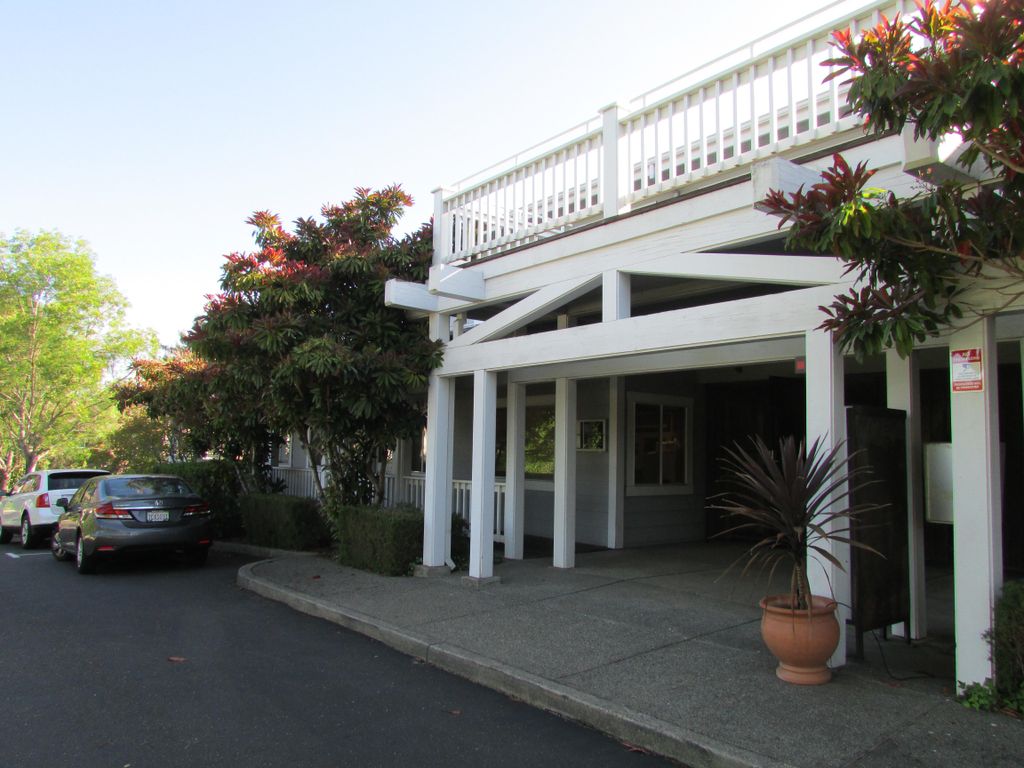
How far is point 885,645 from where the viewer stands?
5.98 m

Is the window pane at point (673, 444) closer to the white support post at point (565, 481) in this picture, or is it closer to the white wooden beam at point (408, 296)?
the white support post at point (565, 481)

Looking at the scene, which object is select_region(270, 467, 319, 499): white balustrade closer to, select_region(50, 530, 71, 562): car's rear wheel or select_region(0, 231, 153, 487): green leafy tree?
select_region(50, 530, 71, 562): car's rear wheel

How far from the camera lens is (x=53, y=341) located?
977 inches

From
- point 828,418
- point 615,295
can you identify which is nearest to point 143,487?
point 615,295

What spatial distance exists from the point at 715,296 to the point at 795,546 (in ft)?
16.0

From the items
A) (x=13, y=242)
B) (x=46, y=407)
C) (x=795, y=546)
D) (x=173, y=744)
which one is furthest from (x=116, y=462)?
(x=795, y=546)

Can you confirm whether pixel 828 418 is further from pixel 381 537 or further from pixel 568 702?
pixel 381 537

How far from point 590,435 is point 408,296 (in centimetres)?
418

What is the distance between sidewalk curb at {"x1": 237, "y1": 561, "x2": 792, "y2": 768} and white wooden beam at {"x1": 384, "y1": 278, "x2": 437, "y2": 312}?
11.5 ft

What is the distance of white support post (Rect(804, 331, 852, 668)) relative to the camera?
517 centimetres

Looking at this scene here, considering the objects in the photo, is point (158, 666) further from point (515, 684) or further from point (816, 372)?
point (816, 372)

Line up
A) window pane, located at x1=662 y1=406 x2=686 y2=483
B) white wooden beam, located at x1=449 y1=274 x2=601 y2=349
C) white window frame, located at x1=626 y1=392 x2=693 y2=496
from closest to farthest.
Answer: white wooden beam, located at x1=449 y1=274 x2=601 y2=349 < white window frame, located at x1=626 y1=392 x2=693 y2=496 < window pane, located at x1=662 y1=406 x2=686 y2=483

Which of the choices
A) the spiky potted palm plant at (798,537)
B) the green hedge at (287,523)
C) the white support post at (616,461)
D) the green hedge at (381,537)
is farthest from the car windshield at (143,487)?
the spiky potted palm plant at (798,537)

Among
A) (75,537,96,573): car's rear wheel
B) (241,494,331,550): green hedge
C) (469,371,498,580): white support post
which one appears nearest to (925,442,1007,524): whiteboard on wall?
(469,371,498,580): white support post
